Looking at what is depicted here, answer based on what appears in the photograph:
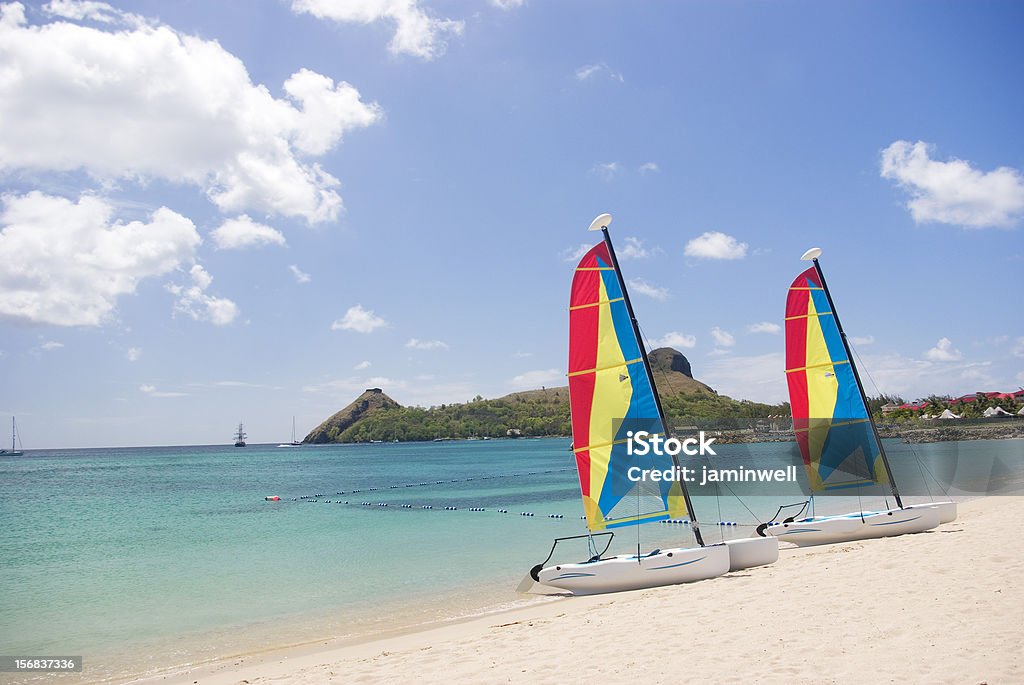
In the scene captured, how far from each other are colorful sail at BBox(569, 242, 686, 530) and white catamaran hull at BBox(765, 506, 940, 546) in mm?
4172

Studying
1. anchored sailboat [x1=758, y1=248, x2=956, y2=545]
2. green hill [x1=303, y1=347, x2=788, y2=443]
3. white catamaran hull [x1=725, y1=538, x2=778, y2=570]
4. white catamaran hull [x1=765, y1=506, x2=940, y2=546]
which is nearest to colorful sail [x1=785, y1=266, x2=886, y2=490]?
anchored sailboat [x1=758, y1=248, x2=956, y2=545]

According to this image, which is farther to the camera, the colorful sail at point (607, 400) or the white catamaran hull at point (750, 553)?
the white catamaran hull at point (750, 553)

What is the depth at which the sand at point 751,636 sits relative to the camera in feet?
19.9

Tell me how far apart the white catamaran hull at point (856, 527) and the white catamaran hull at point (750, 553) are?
2542mm

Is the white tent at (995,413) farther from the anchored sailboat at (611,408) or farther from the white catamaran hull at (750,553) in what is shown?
the anchored sailboat at (611,408)

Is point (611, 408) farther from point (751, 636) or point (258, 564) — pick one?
point (258, 564)

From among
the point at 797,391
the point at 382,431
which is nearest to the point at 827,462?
the point at 797,391

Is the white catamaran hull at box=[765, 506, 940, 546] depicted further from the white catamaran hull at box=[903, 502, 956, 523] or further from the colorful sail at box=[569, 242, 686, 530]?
the colorful sail at box=[569, 242, 686, 530]

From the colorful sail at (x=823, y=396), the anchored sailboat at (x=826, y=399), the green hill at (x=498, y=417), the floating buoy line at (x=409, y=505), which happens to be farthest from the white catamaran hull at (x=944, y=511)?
the green hill at (x=498, y=417)

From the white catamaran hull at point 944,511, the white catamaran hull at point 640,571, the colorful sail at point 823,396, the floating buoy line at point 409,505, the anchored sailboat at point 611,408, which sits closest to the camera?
the white catamaran hull at point 640,571

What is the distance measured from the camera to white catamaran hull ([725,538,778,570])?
11766 millimetres

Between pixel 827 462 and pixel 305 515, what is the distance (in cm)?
2295

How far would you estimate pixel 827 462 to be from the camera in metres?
15.5

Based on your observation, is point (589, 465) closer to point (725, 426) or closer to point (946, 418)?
point (946, 418)
